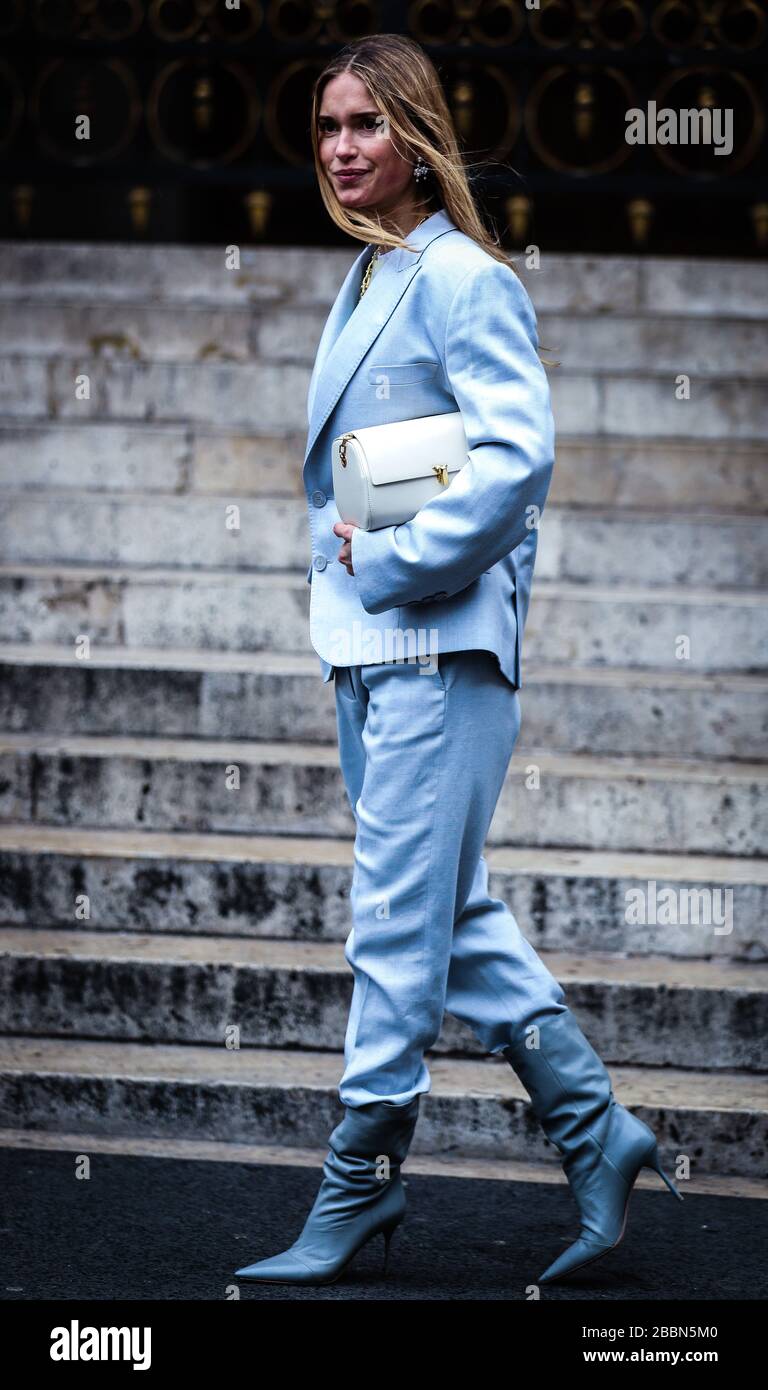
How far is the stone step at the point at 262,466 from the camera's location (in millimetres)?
6383

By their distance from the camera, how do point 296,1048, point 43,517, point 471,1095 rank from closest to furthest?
point 471,1095 → point 296,1048 → point 43,517

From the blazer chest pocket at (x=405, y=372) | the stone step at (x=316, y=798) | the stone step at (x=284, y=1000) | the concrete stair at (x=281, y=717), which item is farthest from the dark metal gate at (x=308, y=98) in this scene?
the blazer chest pocket at (x=405, y=372)

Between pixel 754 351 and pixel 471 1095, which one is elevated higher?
pixel 754 351

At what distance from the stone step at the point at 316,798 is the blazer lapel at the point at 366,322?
6.36ft

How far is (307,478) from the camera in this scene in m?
3.19

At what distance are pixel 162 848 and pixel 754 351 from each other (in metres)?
3.49

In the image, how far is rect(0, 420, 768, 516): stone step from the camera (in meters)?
6.38

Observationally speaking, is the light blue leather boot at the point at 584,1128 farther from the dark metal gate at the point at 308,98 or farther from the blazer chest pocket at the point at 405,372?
the dark metal gate at the point at 308,98

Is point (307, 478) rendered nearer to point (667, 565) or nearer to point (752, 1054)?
point (752, 1054)

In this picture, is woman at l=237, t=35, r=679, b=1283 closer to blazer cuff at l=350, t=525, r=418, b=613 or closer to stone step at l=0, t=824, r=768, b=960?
blazer cuff at l=350, t=525, r=418, b=613

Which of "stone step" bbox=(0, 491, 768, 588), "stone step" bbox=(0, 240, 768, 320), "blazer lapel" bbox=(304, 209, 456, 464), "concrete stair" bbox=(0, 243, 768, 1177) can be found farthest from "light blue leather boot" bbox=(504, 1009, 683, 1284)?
"stone step" bbox=(0, 240, 768, 320)

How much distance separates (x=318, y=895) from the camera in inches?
181

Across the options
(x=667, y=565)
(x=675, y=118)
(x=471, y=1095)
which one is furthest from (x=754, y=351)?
(x=471, y=1095)
